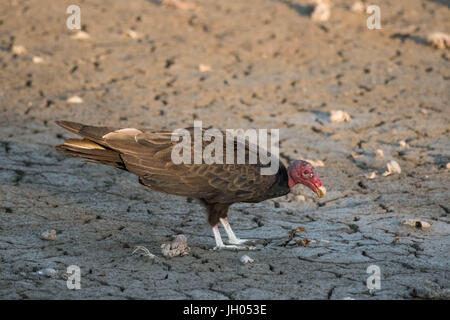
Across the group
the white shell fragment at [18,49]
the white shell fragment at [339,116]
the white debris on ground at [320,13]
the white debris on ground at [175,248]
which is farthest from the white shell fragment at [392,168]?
the white shell fragment at [18,49]

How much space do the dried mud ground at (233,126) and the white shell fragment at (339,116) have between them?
0.31ft

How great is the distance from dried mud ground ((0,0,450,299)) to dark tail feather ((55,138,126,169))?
0.67 metres

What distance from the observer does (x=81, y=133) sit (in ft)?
18.3

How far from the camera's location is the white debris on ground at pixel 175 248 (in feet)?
17.6

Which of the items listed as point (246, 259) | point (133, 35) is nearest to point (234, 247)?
point (246, 259)

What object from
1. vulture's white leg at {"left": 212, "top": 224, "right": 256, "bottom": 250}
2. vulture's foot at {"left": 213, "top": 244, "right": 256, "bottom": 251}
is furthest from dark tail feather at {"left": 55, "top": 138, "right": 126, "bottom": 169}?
vulture's foot at {"left": 213, "top": 244, "right": 256, "bottom": 251}

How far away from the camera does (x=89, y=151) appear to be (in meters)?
5.48

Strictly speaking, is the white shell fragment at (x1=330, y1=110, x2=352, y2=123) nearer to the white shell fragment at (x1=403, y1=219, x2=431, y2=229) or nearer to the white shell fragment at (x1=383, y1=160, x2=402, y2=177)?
the white shell fragment at (x1=383, y1=160, x2=402, y2=177)

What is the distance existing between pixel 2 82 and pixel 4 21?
2.13m

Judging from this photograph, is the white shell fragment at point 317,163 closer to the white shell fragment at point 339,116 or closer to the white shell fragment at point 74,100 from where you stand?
the white shell fragment at point 339,116

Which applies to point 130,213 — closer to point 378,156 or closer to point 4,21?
point 378,156

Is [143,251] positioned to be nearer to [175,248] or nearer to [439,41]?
[175,248]

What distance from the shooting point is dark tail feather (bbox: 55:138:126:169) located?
5484mm

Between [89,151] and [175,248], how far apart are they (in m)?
0.97
